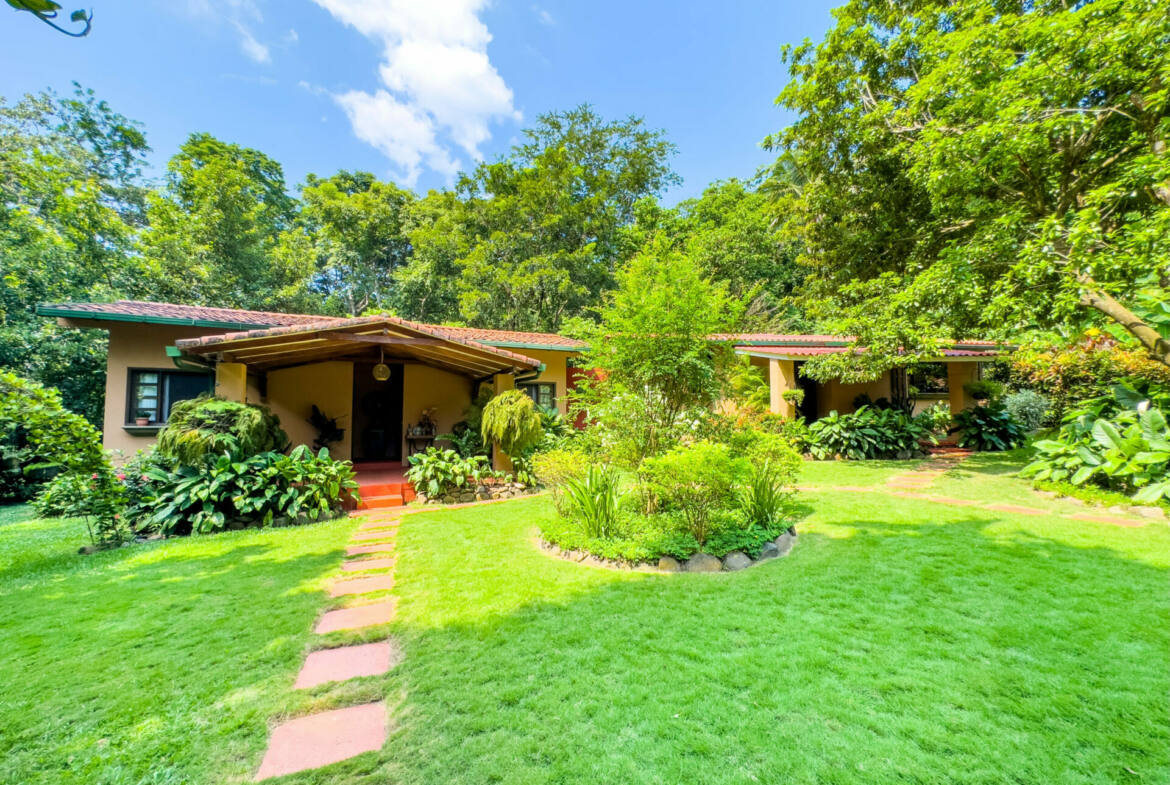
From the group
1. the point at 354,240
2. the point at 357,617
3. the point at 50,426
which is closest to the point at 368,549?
the point at 357,617

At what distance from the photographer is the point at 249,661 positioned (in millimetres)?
2939

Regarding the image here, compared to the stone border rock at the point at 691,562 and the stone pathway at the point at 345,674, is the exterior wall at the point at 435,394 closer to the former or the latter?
the stone pathway at the point at 345,674

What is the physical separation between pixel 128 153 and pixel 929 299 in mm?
31927

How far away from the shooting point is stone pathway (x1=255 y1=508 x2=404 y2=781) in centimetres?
215

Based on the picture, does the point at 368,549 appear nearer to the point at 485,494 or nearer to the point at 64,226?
the point at 485,494

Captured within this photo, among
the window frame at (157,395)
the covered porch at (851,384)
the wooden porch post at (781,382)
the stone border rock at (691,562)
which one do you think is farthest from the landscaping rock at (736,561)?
the window frame at (157,395)

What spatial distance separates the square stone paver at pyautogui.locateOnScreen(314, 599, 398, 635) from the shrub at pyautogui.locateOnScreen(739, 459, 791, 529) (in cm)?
392

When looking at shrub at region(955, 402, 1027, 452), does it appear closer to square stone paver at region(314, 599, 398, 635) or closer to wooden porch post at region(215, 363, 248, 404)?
square stone paver at region(314, 599, 398, 635)

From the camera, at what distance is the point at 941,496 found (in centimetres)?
731

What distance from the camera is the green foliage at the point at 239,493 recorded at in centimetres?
602

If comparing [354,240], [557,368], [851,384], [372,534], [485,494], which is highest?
[354,240]

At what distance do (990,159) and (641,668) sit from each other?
922 cm

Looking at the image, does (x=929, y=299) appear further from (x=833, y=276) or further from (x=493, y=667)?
(x=493, y=667)

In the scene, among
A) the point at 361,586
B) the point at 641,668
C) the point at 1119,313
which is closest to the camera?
the point at 641,668
